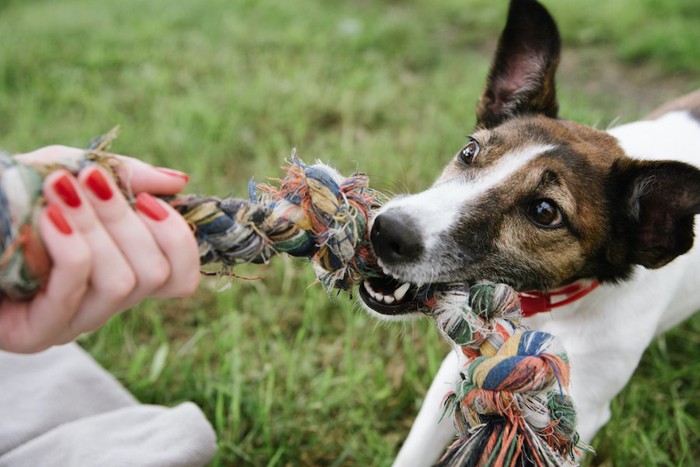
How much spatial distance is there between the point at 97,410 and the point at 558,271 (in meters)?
1.80

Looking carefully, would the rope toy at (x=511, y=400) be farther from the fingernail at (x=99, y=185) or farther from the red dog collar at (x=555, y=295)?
the fingernail at (x=99, y=185)

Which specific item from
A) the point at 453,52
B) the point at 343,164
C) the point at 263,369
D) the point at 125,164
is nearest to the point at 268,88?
the point at 343,164

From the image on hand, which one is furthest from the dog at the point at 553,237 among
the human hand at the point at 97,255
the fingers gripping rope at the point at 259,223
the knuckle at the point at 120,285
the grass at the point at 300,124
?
the knuckle at the point at 120,285

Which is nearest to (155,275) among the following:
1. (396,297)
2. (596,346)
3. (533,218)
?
(396,297)

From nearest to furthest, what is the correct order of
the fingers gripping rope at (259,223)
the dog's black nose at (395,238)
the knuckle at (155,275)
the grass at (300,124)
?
the fingers gripping rope at (259,223) < the knuckle at (155,275) < the dog's black nose at (395,238) < the grass at (300,124)

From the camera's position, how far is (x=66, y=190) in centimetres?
131

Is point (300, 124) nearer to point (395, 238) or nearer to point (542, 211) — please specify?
point (542, 211)

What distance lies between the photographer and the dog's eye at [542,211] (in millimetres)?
Result: 2184

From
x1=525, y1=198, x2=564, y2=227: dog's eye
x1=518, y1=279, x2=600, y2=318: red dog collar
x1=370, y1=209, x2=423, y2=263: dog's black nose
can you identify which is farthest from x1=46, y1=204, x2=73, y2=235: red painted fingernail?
x1=518, y1=279, x2=600, y2=318: red dog collar

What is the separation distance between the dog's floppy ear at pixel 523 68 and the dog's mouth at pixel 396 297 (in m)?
1.01

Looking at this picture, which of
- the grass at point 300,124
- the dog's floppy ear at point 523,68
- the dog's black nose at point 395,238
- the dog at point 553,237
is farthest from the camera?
the grass at point 300,124

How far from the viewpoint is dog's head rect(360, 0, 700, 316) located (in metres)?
2.00

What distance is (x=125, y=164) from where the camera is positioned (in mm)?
1521

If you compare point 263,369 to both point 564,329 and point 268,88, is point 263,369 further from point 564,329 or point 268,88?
point 268,88
